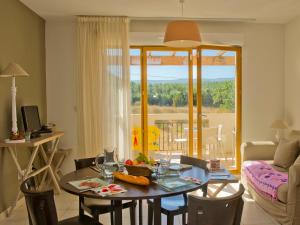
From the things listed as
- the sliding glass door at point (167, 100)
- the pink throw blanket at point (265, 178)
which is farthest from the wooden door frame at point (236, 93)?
the pink throw blanket at point (265, 178)

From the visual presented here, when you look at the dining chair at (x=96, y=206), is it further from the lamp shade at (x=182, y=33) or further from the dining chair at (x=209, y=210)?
the lamp shade at (x=182, y=33)

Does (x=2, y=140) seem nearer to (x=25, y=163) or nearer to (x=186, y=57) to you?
(x=25, y=163)

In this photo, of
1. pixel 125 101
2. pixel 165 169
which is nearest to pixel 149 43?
pixel 125 101

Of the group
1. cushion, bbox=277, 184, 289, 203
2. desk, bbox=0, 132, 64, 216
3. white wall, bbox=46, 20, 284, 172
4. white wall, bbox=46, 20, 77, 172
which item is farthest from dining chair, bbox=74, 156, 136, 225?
white wall, bbox=46, 20, 284, 172

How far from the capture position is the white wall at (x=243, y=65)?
197 inches

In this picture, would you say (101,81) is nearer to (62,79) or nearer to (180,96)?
(62,79)

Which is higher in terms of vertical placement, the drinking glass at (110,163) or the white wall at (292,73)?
the white wall at (292,73)

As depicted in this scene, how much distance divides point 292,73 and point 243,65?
78 cm

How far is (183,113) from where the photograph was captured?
5367 millimetres

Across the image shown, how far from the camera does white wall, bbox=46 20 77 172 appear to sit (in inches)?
197

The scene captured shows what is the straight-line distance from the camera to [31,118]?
4.15 metres

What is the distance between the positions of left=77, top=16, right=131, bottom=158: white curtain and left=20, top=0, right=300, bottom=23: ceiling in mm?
276

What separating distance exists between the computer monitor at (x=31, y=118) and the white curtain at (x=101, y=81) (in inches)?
29.1

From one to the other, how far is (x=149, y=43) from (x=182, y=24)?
221 cm
